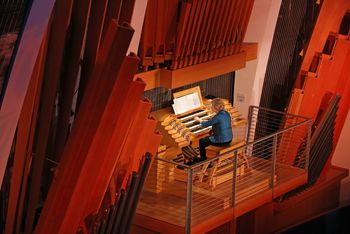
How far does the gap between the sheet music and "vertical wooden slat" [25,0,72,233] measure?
2.41m

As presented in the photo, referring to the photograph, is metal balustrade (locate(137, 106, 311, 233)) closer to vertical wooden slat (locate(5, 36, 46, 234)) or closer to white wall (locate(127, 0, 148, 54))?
white wall (locate(127, 0, 148, 54))

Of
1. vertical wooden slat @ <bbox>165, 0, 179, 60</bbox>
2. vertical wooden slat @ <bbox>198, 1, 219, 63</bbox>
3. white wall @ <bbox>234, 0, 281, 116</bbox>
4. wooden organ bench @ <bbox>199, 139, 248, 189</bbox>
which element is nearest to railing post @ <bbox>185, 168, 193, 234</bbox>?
wooden organ bench @ <bbox>199, 139, 248, 189</bbox>

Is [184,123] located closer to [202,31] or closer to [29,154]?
[202,31]

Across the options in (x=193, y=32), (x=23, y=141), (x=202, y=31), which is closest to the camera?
(x=23, y=141)

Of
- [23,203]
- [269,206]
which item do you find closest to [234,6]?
[269,206]

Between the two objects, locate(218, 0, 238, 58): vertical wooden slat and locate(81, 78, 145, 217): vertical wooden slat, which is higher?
locate(218, 0, 238, 58): vertical wooden slat

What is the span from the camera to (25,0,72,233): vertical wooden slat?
23.4 feet

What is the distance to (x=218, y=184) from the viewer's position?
30.6 feet

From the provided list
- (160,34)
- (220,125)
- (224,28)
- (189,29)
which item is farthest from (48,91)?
(224,28)

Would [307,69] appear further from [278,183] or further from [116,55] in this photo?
[116,55]

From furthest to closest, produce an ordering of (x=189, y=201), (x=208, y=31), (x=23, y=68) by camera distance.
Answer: (x=208, y=31) < (x=189, y=201) < (x=23, y=68)

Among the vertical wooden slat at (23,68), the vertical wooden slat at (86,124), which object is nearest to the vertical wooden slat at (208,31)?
the vertical wooden slat at (86,124)

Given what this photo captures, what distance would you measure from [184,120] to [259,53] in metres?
1.72

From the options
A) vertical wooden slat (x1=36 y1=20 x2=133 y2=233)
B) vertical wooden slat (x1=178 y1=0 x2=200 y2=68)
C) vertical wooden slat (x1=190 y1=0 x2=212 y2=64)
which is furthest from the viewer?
vertical wooden slat (x1=190 y1=0 x2=212 y2=64)
